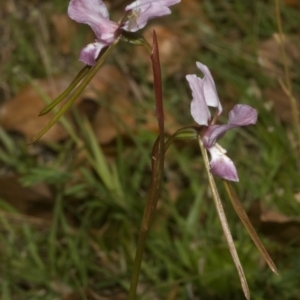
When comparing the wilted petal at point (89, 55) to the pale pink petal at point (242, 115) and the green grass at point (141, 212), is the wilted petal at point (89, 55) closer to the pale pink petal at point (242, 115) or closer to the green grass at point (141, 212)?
the pale pink petal at point (242, 115)

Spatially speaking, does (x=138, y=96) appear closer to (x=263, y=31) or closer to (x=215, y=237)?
(x=263, y=31)

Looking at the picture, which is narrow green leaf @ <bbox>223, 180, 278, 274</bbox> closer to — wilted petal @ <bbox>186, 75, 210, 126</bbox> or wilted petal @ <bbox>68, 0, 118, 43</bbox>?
wilted petal @ <bbox>186, 75, 210, 126</bbox>

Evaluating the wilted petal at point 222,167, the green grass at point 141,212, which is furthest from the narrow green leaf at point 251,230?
the green grass at point 141,212

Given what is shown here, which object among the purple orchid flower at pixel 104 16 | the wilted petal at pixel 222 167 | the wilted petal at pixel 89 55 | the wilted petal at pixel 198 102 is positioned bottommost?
the wilted petal at pixel 222 167

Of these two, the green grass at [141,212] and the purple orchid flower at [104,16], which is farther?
the green grass at [141,212]

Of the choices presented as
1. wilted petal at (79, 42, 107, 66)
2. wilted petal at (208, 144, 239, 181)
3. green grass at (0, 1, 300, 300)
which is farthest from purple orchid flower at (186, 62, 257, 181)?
green grass at (0, 1, 300, 300)

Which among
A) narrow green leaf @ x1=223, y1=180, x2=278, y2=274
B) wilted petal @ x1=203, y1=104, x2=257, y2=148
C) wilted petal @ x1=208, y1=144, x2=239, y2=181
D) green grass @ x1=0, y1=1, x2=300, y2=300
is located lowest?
green grass @ x1=0, y1=1, x2=300, y2=300
